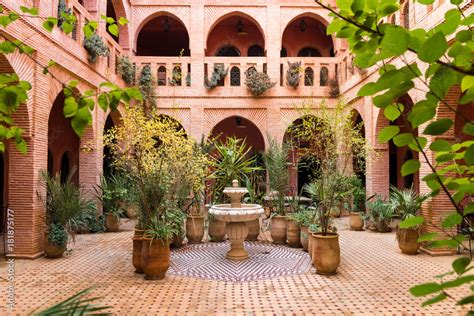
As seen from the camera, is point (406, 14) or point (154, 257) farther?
point (406, 14)

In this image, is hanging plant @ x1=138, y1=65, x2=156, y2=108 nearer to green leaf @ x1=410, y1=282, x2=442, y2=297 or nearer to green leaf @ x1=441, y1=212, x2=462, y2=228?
green leaf @ x1=441, y1=212, x2=462, y2=228

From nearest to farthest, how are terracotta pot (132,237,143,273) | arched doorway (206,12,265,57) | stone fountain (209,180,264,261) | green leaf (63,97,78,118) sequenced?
green leaf (63,97,78,118) < terracotta pot (132,237,143,273) < stone fountain (209,180,264,261) < arched doorway (206,12,265,57)

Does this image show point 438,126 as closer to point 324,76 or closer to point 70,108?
point 70,108

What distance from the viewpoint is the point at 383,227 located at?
35.8ft

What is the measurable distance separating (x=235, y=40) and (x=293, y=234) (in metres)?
11.6

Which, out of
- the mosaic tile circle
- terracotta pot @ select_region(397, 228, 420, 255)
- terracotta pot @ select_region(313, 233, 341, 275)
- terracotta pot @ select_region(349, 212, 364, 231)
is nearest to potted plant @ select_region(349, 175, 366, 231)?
terracotta pot @ select_region(349, 212, 364, 231)

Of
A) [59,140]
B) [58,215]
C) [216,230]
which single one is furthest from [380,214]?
[59,140]

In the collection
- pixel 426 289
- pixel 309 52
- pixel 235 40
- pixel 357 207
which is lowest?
pixel 357 207

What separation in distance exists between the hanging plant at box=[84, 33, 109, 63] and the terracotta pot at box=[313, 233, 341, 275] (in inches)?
318

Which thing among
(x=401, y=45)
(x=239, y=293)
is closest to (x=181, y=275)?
(x=239, y=293)

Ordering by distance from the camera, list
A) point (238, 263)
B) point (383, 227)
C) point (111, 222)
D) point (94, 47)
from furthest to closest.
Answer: point (111, 222) → point (383, 227) → point (94, 47) → point (238, 263)

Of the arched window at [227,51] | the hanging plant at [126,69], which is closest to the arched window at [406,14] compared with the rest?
the hanging plant at [126,69]

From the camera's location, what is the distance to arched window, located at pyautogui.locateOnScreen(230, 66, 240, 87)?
48.4 ft

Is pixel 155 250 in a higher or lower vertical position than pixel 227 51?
lower
